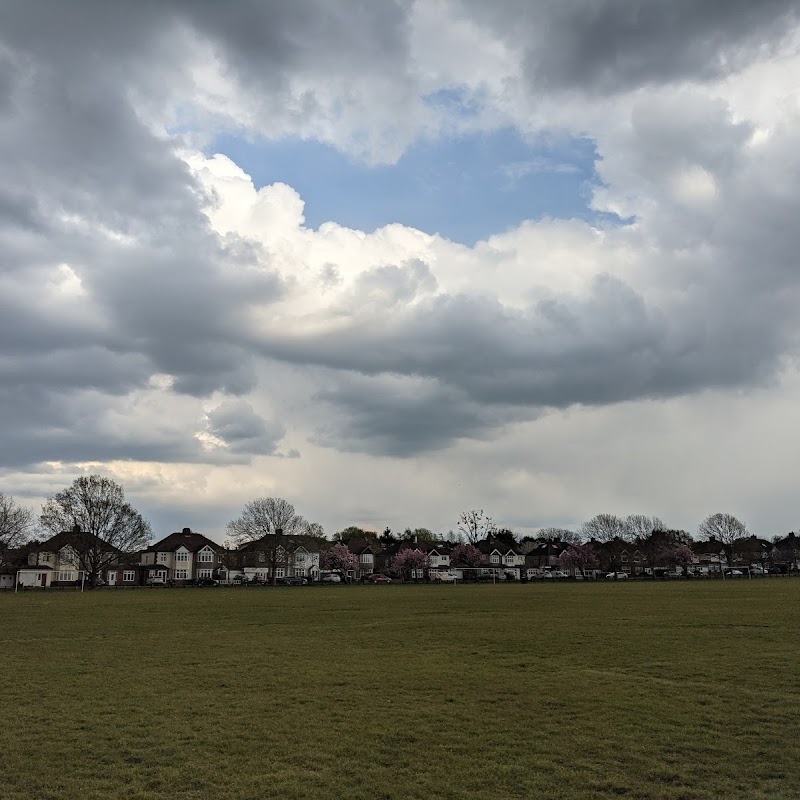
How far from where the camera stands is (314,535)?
153 m

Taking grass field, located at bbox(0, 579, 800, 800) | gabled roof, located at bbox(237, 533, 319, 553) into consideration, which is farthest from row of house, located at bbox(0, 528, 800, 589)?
grass field, located at bbox(0, 579, 800, 800)

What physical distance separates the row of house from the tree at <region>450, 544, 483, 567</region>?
39 cm

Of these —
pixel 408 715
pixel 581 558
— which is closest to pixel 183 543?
pixel 581 558

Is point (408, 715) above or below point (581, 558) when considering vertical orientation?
above

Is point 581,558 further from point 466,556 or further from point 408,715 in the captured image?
point 408,715

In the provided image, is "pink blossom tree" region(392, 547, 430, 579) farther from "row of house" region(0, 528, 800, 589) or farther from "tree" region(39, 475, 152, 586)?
"tree" region(39, 475, 152, 586)

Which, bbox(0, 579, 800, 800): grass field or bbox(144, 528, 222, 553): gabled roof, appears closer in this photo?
bbox(0, 579, 800, 800): grass field

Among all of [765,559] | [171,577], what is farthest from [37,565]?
[765,559]

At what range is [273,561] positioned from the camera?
417ft

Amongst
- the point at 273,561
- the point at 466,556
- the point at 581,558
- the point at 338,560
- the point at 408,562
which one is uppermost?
the point at 273,561

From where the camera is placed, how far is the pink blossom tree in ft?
566

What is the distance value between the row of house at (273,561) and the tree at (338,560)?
0.91 metres

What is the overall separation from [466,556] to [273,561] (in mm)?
70776

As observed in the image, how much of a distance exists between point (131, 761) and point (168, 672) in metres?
9.97
